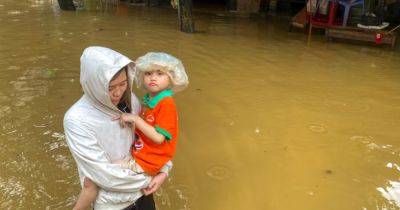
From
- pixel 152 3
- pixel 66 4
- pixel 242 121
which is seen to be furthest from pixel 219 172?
pixel 152 3

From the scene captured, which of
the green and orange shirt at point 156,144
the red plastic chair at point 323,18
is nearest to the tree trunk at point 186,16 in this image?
the red plastic chair at point 323,18

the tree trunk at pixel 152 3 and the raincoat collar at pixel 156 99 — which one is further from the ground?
the tree trunk at pixel 152 3

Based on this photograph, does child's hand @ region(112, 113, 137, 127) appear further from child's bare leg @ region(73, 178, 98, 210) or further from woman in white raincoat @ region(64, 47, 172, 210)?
child's bare leg @ region(73, 178, 98, 210)

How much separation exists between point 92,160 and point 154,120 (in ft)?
1.31

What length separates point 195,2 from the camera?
14.2 m

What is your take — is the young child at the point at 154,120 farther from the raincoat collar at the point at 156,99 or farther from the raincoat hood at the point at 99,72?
the raincoat hood at the point at 99,72

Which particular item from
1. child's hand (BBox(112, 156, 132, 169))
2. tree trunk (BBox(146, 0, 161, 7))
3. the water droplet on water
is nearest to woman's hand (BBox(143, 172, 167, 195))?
child's hand (BBox(112, 156, 132, 169))

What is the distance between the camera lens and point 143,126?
1.95 m

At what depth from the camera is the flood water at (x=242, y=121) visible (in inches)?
136

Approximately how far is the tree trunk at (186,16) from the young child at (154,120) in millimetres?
7293

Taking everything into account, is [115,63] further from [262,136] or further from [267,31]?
[267,31]

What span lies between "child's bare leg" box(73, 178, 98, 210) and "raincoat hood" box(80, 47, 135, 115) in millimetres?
353

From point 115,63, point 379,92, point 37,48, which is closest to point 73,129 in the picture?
point 115,63

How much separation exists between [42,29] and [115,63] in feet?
26.6
